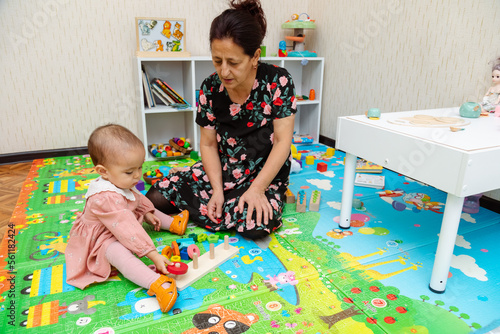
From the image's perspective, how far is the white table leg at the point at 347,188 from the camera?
4.37 feet

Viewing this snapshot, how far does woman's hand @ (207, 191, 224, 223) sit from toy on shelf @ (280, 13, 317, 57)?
155 cm

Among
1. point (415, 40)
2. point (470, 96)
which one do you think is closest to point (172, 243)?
point (470, 96)

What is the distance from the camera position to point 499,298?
104cm

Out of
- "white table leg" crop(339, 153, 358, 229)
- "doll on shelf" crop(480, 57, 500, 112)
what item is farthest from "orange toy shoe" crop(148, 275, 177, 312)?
"doll on shelf" crop(480, 57, 500, 112)

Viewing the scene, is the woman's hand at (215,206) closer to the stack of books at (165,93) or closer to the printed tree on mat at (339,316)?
the printed tree on mat at (339,316)

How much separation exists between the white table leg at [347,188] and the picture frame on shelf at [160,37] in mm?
1438

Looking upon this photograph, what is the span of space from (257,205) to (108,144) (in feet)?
1.83

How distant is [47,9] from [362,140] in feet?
6.77

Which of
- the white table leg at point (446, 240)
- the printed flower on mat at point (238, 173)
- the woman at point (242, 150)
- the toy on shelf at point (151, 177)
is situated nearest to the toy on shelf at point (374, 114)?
the woman at point (242, 150)

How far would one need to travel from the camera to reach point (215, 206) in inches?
55.8

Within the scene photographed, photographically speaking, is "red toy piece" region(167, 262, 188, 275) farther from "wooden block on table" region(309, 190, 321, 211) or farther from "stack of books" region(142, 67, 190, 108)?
"stack of books" region(142, 67, 190, 108)

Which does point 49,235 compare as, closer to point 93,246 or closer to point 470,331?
point 93,246

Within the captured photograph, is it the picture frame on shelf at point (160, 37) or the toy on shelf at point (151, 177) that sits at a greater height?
the picture frame on shelf at point (160, 37)

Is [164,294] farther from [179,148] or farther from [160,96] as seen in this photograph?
[160,96]
